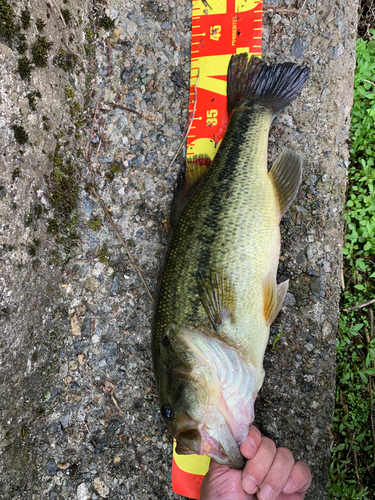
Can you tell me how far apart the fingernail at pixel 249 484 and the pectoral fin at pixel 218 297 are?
3.05 feet

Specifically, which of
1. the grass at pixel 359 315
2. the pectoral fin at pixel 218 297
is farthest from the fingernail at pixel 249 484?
the grass at pixel 359 315

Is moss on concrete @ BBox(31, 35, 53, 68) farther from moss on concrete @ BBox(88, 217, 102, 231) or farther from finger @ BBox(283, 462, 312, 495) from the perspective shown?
finger @ BBox(283, 462, 312, 495)

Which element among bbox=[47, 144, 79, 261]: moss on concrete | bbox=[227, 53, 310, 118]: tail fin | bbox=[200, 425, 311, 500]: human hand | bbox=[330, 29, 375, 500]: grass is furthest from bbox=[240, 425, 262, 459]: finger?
bbox=[227, 53, 310, 118]: tail fin

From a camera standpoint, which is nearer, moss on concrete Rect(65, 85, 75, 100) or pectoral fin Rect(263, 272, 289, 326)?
pectoral fin Rect(263, 272, 289, 326)

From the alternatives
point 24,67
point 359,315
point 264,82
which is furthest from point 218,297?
point 24,67

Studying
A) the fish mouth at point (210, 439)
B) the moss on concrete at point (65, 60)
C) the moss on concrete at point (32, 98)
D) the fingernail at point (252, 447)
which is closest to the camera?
the fish mouth at point (210, 439)

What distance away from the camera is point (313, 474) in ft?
8.64

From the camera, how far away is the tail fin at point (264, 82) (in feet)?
9.06

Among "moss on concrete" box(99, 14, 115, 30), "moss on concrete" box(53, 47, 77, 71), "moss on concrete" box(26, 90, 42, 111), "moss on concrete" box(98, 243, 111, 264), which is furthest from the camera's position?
"moss on concrete" box(99, 14, 115, 30)

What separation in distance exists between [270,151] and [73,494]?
11.2 feet

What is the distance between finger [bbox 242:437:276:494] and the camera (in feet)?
6.93

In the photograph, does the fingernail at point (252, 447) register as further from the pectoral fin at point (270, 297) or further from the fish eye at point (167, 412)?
the pectoral fin at point (270, 297)

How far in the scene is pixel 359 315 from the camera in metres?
2.99

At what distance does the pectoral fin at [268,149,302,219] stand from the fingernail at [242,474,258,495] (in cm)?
179
